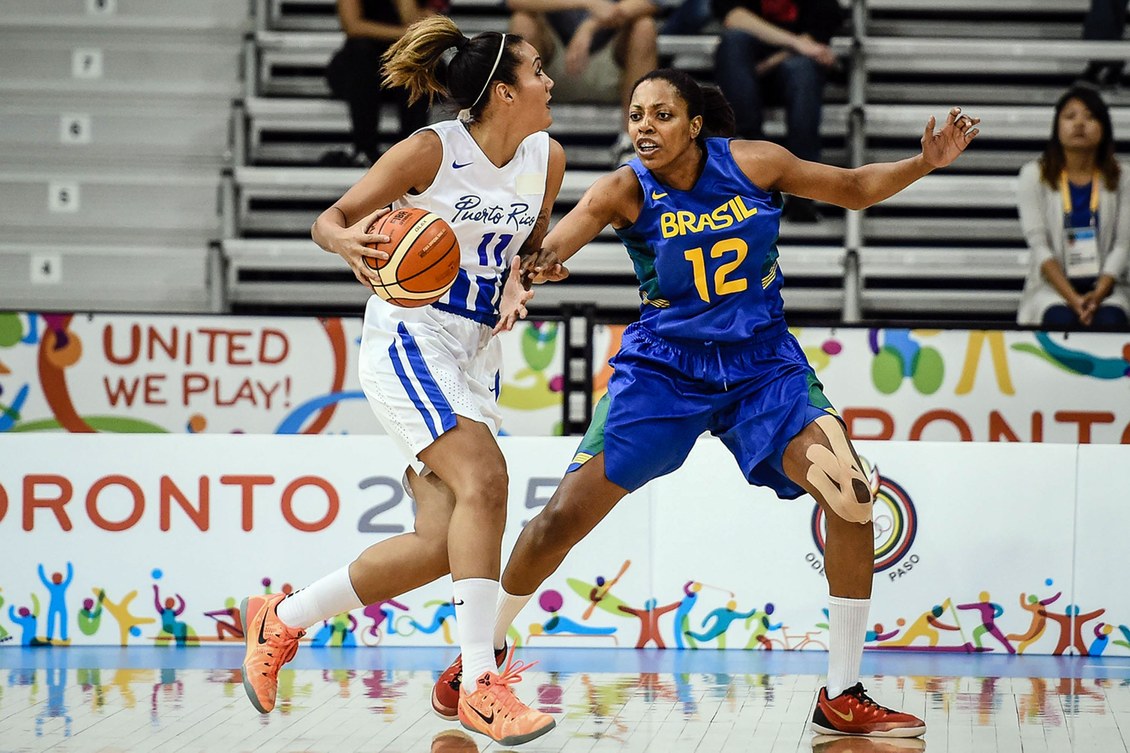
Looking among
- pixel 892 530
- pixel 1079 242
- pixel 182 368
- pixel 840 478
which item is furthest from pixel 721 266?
pixel 1079 242

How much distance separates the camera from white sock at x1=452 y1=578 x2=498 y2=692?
3.68m

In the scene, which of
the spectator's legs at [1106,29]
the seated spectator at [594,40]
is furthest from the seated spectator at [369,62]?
the spectator's legs at [1106,29]

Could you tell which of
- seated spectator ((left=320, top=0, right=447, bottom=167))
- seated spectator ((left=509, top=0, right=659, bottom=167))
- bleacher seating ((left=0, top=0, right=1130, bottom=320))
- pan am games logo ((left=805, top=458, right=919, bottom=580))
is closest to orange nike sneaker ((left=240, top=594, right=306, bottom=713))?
pan am games logo ((left=805, top=458, right=919, bottom=580))

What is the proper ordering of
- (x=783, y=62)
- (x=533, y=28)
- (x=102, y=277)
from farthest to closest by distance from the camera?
1. (x=102, y=277)
2. (x=533, y=28)
3. (x=783, y=62)

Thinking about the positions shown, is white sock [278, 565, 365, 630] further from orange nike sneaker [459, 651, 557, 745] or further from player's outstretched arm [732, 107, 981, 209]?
player's outstretched arm [732, 107, 981, 209]

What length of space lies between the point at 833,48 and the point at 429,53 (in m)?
5.32

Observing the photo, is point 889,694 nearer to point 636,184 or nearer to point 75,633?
point 636,184

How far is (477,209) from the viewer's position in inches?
156

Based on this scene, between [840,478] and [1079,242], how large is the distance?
419 cm

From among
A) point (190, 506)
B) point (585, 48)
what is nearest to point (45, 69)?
point (585, 48)

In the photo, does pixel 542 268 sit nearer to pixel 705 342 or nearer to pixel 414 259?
pixel 414 259

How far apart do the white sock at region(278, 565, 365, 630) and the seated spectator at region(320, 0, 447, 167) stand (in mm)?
4432

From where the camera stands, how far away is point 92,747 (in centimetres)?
365

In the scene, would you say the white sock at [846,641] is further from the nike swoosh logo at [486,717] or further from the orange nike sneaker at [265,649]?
the orange nike sneaker at [265,649]
